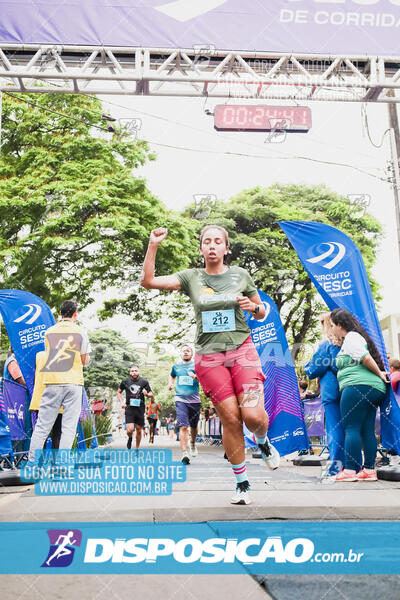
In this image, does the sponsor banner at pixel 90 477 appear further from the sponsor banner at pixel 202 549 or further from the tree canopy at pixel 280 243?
the tree canopy at pixel 280 243

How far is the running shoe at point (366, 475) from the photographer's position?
518 cm

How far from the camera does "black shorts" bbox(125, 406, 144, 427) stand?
9969mm

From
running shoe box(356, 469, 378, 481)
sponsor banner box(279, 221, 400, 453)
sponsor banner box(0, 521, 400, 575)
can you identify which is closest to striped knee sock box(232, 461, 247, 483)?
sponsor banner box(0, 521, 400, 575)

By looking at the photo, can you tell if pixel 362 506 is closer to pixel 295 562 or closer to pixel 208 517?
pixel 208 517

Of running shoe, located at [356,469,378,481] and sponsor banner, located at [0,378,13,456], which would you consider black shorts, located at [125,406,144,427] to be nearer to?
sponsor banner, located at [0,378,13,456]

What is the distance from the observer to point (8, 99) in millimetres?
16062

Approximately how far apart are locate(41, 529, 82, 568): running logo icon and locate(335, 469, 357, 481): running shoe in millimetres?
3155

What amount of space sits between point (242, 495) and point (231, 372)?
2.49 ft

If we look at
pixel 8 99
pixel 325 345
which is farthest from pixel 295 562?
pixel 8 99

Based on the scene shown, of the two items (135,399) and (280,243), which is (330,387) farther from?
(280,243)

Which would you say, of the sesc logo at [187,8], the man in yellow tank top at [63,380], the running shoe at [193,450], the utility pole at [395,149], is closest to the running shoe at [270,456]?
the man in yellow tank top at [63,380]

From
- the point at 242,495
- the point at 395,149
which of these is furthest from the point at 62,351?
the point at 395,149

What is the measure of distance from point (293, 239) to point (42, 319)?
335 centimetres

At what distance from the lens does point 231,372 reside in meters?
3.86
